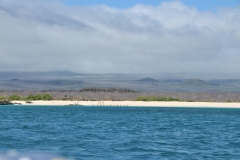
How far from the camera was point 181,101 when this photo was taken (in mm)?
155875

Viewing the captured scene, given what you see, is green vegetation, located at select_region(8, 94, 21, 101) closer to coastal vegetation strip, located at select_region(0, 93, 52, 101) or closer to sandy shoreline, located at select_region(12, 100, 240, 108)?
coastal vegetation strip, located at select_region(0, 93, 52, 101)

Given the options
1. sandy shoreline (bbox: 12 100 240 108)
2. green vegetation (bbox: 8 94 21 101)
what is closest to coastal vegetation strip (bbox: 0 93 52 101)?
green vegetation (bbox: 8 94 21 101)

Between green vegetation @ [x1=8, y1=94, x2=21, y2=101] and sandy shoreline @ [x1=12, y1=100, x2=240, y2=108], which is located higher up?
green vegetation @ [x1=8, y1=94, x2=21, y2=101]

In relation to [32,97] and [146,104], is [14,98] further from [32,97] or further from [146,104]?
[146,104]

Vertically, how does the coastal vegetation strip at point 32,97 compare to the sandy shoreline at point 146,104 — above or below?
above

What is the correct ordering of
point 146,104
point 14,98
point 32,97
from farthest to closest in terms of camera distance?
point 14,98 → point 32,97 → point 146,104

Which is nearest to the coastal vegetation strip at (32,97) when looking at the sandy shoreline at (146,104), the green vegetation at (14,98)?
the green vegetation at (14,98)

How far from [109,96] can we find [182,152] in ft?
456

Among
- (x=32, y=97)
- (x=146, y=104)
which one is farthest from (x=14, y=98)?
(x=146, y=104)

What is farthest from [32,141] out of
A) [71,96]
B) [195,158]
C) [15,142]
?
[71,96]

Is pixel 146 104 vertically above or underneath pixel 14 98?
underneath

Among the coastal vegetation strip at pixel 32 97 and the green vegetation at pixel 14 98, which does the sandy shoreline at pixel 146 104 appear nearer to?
the coastal vegetation strip at pixel 32 97

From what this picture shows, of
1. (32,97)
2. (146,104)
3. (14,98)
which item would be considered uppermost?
(32,97)

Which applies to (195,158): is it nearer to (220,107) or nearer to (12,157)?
(12,157)
